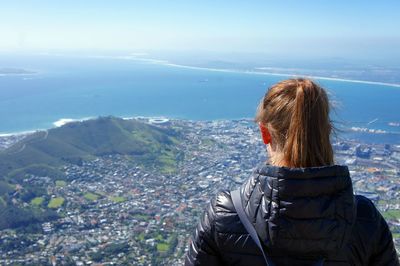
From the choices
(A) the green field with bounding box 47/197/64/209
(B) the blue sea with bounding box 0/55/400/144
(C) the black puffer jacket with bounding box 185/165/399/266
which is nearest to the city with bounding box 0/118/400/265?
(A) the green field with bounding box 47/197/64/209

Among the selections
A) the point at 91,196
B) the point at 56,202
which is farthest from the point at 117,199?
the point at 56,202

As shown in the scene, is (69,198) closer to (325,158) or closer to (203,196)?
(203,196)

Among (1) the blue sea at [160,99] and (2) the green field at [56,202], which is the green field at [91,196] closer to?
(2) the green field at [56,202]

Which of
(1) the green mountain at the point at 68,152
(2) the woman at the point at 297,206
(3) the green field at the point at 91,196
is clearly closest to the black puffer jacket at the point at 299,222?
(2) the woman at the point at 297,206

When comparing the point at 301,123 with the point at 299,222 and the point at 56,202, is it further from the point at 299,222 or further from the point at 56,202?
the point at 56,202

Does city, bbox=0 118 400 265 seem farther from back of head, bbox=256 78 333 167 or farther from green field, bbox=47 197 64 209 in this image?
back of head, bbox=256 78 333 167

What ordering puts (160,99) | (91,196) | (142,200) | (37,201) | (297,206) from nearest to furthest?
(297,206)
(142,200)
(37,201)
(91,196)
(160,99)
